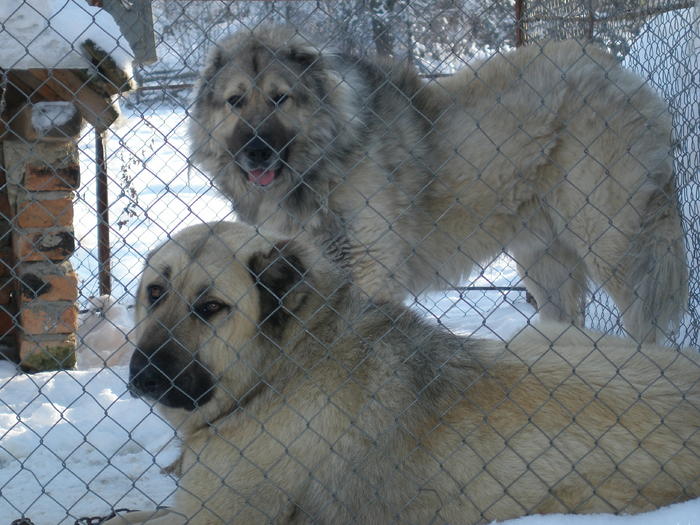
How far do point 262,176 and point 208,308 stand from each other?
1.90 metres

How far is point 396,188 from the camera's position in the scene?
4.69 metres

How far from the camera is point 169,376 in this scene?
2645mm

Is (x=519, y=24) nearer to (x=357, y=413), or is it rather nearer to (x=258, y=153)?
(x=258, y=153)

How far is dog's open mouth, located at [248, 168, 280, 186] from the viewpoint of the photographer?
4.50m

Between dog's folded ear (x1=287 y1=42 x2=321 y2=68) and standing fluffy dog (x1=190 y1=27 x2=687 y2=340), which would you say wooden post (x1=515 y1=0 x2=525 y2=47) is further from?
dog's folded ear (x1=287 y1=42 x2=321 y2=68)

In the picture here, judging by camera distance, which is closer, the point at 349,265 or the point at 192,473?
the point at 192,473

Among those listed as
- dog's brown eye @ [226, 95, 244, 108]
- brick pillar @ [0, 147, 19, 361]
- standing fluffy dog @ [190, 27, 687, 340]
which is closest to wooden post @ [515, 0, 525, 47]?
standing fluffy dog @ [190, 27, 687, 340]

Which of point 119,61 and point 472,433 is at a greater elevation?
point 119,61

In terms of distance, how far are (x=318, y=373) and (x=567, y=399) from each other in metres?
0.91

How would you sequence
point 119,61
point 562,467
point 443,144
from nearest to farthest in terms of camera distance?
point 562,467 < point 119,61 < point 443,144

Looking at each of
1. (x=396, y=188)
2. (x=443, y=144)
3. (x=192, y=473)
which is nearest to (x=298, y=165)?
(x=396, y=188)

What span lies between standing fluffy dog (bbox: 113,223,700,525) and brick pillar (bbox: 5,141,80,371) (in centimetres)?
252

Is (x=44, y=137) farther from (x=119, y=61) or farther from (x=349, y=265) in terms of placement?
(x=349, y=265)

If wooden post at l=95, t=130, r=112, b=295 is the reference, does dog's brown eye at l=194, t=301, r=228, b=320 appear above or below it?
below
